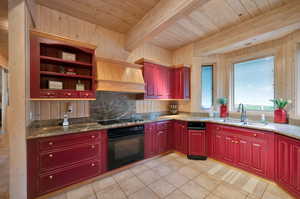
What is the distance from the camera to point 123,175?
2.27 meters

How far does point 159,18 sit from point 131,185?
109 inches

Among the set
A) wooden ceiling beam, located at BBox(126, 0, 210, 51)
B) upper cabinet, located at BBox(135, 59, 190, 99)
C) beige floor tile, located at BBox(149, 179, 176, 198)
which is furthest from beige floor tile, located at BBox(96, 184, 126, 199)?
wooden ceiling beam, located at BBox(126, 0, 210, 51)

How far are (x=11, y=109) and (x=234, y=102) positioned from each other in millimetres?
4360

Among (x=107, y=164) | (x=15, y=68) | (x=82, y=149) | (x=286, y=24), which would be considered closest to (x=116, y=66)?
(x=15, y=68)

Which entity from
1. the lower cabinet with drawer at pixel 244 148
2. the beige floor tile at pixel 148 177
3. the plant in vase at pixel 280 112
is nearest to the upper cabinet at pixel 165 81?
the lower cabinet with drawer at pixel 244 148

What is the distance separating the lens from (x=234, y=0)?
194cm

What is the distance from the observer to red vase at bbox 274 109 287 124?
7.77 ft

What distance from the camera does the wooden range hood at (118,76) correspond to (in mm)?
2361

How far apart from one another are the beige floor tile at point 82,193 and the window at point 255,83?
12.1 ft

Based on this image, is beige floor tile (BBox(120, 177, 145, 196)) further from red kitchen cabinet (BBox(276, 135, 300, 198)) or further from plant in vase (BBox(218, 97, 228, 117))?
plant in vase (BBox(218, 97, 228, 117))

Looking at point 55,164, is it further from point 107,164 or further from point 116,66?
point 116,66

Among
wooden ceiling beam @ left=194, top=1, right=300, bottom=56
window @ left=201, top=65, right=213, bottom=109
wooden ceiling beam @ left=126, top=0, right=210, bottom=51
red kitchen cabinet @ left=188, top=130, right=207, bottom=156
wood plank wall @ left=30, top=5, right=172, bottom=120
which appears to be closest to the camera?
wooden ceiling beam @ left=126, top=0, right=210, bottom=51

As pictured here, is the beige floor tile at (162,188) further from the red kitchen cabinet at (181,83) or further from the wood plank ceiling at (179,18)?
the wood plank ceiling at (179,18)

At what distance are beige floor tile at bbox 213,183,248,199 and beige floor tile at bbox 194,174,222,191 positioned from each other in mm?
71
